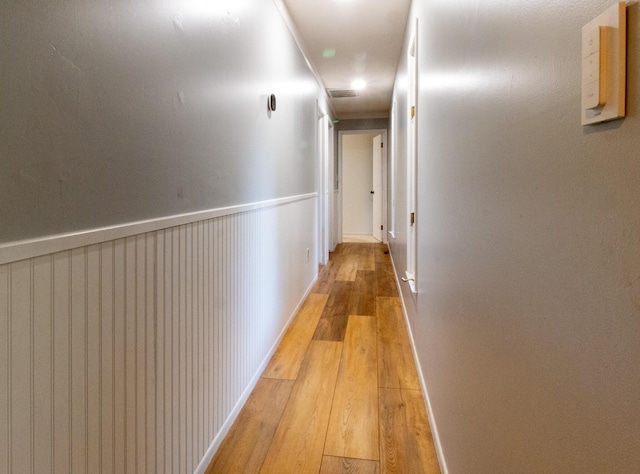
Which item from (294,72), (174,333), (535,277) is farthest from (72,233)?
(294,72)

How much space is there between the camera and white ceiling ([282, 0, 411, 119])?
2.98 m

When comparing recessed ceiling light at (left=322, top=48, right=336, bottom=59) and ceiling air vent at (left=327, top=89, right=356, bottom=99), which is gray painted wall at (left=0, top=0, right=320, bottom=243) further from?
ceiling air vent at (left=327, top=89, right=356, bottom=99)

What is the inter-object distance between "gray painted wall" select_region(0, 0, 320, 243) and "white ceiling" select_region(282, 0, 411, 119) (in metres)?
1.18

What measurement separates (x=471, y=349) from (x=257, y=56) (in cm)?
179

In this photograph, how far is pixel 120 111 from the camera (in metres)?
1.03

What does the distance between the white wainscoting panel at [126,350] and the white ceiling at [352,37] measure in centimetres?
190

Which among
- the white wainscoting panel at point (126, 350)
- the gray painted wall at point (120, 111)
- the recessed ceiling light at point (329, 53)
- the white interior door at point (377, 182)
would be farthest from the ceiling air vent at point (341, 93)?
the white wainscoting panel at point (126, 350)

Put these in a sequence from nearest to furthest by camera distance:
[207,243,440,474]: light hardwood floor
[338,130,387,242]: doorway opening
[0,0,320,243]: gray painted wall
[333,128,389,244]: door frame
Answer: [0,0,320,243]: gray painted wall → [207,243,440,474]: light hardwood floor → [333,128,389,244]: door frame → [338,130,387,242]: doorway opening

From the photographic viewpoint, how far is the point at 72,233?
87cm

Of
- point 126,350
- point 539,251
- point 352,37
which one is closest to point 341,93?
point 352,37

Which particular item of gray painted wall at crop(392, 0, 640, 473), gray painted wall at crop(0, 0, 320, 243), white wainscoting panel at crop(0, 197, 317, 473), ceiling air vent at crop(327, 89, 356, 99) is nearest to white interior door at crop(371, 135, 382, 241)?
ceiling air vent at crop(327, 89, 356, 99)

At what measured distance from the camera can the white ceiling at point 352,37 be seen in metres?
2.98

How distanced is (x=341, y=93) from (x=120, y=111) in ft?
16.2

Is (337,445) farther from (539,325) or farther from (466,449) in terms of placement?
(539,325)
